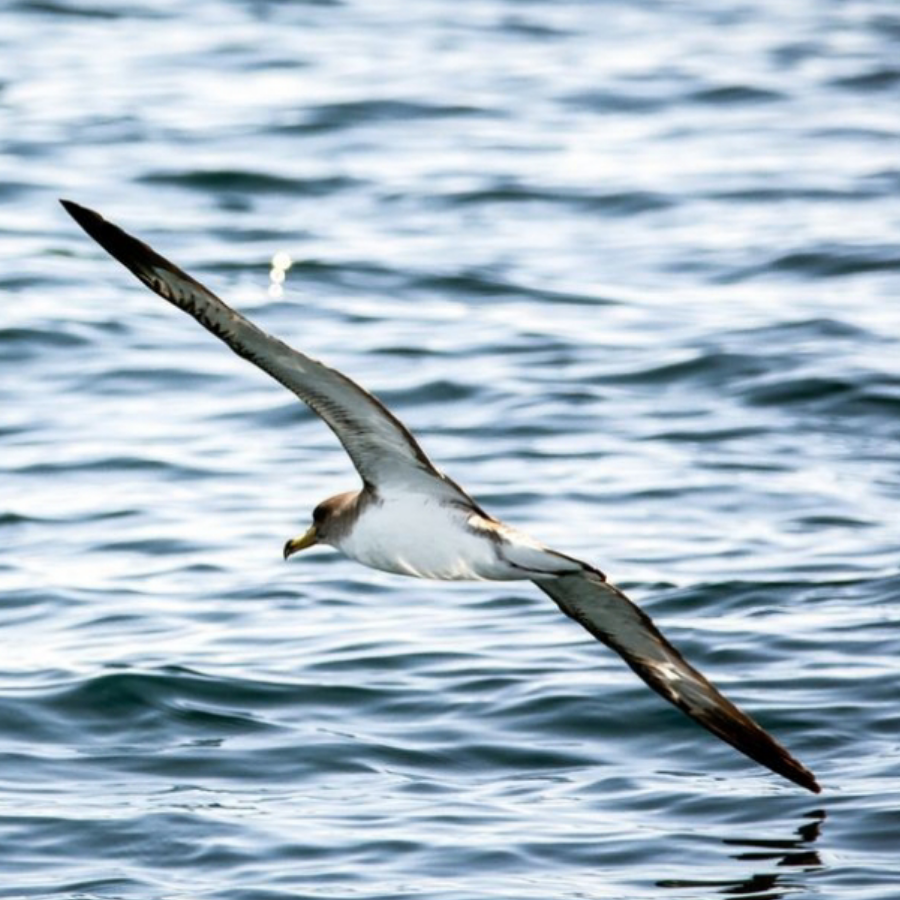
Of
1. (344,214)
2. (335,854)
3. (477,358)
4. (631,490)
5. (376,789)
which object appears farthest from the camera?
(344,214)

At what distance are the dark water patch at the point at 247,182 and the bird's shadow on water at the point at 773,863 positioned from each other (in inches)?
435

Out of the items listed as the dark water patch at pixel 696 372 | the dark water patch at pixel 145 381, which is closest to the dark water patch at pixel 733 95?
the dark water patch at pixel 696 372

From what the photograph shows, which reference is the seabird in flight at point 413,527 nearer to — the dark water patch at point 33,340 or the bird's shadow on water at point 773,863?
the bird's shadow on water at point 773,863

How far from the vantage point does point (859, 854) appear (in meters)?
8.28

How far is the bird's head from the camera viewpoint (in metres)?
8.20

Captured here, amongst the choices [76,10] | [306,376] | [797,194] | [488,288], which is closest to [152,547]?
[306,376]

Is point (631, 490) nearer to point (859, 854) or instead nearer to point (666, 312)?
point (666, 312)

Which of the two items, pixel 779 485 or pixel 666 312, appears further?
pixel 666 312

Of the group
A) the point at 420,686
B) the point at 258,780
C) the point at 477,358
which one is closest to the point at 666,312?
the point at 477,358

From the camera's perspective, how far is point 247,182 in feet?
62.2

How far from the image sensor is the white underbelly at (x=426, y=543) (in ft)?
25.3

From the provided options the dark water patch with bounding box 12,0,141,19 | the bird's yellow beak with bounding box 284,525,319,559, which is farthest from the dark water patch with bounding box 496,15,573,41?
the bird's yellow beak with bounding box 284,525,319,559

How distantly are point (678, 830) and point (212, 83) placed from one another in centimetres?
1470

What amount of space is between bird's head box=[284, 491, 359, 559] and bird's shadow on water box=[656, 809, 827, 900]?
1.58m
